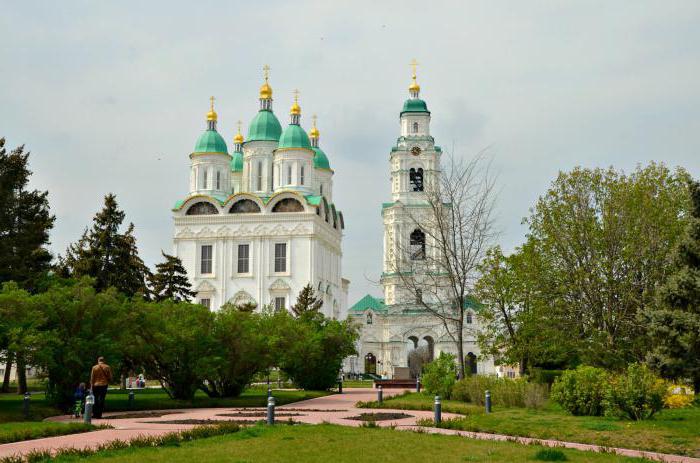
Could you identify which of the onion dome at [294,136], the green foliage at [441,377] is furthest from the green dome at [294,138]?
the green foliage at [441,377]

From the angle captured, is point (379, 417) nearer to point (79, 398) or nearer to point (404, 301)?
point (79, 398)

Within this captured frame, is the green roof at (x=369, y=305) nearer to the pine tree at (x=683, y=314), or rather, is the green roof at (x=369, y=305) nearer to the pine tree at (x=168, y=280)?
the pine tree at (x=168, y=280)

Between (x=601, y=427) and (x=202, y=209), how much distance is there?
179ft

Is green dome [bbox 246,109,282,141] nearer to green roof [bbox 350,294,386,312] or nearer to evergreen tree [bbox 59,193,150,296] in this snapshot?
green roof [bbox 350,294,386,312]

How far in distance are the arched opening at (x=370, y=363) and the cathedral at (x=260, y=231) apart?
5.57 metres

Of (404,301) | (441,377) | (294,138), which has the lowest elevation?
(441,377)

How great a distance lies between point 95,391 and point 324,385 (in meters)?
17.7

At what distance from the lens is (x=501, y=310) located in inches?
1305

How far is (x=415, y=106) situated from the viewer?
249 feet

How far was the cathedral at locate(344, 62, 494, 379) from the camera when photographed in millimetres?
70188

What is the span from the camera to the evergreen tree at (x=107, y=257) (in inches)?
1528

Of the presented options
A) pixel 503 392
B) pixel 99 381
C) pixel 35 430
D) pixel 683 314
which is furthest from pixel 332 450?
pixel 503 392

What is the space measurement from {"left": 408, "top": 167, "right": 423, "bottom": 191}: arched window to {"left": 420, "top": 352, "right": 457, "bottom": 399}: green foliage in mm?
46870

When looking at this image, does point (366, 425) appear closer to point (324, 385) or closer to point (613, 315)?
point (613, 315)
